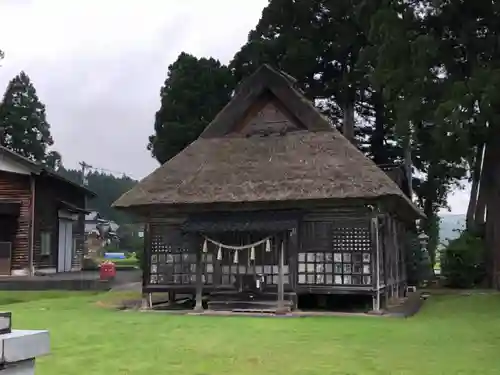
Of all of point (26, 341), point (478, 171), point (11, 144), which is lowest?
point (26, 341)

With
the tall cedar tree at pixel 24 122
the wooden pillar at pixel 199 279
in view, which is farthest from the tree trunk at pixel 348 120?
the tall cedar tree at pixel 24 122

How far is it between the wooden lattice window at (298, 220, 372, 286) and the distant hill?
12.2 meters

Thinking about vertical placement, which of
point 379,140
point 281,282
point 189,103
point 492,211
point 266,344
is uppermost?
point 189,103

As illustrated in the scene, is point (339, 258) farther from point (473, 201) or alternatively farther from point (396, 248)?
point (473, 201)

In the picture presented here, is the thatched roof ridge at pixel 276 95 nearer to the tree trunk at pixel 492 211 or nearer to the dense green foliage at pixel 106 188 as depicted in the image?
the tree trunk at pixel 492 211

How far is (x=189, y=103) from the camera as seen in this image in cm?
3291

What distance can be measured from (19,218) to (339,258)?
58.3 feet

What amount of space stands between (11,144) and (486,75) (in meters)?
37.9

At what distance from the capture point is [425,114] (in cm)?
2030

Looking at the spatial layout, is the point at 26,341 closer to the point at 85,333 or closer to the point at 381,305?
the point at 85,333

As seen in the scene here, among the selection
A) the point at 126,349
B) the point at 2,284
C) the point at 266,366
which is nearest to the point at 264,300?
the point at 126,349

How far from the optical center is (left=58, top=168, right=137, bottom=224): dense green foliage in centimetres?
8262

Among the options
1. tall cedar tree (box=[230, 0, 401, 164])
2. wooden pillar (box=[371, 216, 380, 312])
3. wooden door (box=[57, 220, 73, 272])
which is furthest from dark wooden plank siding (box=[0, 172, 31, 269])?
wooden pillar (box=[371, 216, 380, 312])

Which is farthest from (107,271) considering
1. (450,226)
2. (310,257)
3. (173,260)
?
(450,226)
